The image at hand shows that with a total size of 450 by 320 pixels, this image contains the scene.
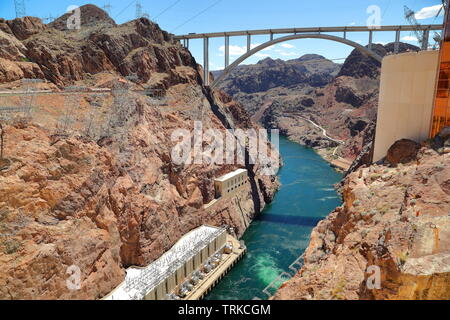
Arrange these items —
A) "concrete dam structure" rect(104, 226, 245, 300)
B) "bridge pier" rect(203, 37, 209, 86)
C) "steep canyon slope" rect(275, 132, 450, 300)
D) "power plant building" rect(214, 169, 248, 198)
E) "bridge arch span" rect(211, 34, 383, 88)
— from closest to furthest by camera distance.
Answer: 1. "steep canyon slope" rect(275, 132, 450, 300)
2. "concrete dam structure" rect(104, 226, 245, 300)
3. "power plant building" rect(214, 169, 248, 198)
4. "bridge arch span" rect(211, 34, 383, 88)
5. "bridge pier" rect(203, 37, 209, 86)

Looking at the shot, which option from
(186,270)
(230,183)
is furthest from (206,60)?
(186,270)

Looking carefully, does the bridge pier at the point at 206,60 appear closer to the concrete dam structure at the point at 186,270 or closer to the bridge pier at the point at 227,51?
the bridge pier at the point at 227,51

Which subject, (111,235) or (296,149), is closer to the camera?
(111,235)

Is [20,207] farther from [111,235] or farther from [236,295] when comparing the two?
[236,295]

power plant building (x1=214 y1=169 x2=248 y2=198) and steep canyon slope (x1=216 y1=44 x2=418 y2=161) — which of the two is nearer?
power plant building (x1=214 y1=169 x2=248 y2=198)

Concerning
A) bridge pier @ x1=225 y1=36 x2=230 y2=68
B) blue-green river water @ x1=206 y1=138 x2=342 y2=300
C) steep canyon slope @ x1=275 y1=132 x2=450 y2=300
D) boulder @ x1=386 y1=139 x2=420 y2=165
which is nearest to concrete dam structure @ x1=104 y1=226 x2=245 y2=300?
blue-green river water @ x1=206 y1=138 x2=342 y2=300

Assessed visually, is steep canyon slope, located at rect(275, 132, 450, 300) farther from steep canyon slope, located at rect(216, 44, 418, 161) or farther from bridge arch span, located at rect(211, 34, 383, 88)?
steep canyon slope, located at rect(216, 44, 418, 161)

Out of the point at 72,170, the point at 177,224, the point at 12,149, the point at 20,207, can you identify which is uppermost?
the point at 12,149

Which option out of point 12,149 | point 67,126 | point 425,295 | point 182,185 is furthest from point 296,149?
point 425,295
